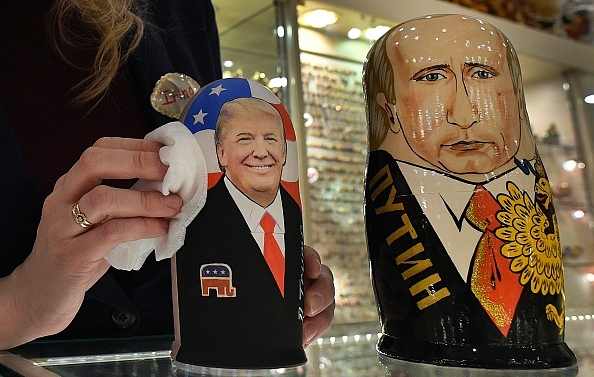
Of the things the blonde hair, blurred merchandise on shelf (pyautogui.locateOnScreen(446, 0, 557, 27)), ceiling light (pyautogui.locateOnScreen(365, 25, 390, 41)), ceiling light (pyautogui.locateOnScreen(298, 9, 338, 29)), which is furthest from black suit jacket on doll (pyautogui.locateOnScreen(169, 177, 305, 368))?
blurred merchandise on shelf (pyautogui.locateOnScreen(446, 0, 557, 27))

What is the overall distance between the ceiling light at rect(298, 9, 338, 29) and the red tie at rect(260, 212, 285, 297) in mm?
1812

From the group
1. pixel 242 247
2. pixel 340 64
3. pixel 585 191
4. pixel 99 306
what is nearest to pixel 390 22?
pixel 340 64

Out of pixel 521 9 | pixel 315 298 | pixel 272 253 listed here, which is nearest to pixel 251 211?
pixel 272 253

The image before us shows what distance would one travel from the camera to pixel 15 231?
2.02ft

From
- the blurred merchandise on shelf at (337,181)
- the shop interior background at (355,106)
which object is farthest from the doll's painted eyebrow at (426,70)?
the blurred merchandise on shelf at (337,181)

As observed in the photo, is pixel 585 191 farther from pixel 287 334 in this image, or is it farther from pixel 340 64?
pixel 287 334

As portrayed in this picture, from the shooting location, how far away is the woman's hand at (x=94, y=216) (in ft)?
1.23

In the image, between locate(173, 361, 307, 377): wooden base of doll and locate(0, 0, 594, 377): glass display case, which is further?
locate(0, 0, 594, 377): glass display case

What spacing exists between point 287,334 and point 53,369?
15cm

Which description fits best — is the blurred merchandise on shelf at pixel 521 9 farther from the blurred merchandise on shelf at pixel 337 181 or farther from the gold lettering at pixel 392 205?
the gold lettering at pixel 392 205

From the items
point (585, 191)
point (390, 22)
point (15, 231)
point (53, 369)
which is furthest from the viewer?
point (585, 191)

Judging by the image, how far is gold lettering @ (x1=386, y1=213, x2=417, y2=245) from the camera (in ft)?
1.49

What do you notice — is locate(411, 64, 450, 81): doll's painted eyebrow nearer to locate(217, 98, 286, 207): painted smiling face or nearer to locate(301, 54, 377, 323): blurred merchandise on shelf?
locate(217, 98, 286, 207): painted smiling face

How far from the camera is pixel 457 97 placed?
452mm
